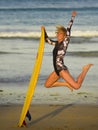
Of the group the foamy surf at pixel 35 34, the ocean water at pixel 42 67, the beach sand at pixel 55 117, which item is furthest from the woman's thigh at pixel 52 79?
the foamy surf at pixel 35 34

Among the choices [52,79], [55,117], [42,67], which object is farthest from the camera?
[42,67]

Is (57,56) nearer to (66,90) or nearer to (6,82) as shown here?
(66,90)

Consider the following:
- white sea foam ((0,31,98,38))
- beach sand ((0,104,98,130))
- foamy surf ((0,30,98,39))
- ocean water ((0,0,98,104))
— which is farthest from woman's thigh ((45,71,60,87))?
white sea foam ((0,31,98,38))

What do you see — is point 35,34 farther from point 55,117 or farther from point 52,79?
point 52,79

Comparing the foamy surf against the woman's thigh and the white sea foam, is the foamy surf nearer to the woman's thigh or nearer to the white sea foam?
the white sea foam

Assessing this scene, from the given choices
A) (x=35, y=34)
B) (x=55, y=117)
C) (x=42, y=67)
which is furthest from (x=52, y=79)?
(x=35, y=34)

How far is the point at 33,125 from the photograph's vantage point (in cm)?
977

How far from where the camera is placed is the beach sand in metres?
9.61

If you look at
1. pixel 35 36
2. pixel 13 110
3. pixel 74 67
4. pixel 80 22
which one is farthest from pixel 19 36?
pixel 13 110

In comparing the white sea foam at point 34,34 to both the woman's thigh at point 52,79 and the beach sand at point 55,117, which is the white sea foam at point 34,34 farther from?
the woman's thigh at point 52,79

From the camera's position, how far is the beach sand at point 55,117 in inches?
378

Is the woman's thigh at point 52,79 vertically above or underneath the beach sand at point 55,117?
above

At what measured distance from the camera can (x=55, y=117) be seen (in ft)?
34.3

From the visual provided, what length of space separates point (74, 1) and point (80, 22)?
3132 centimetres
